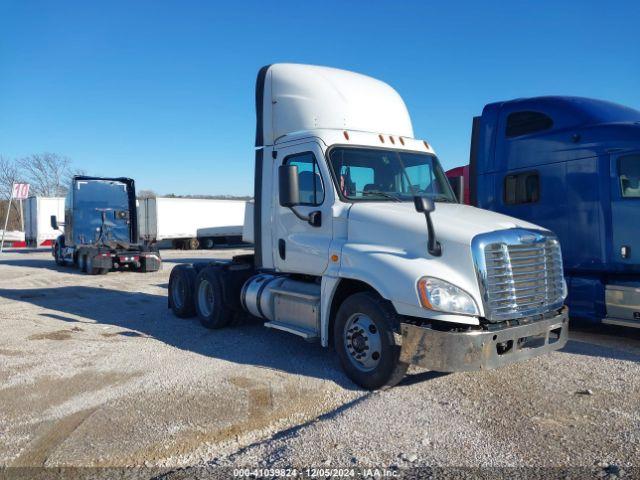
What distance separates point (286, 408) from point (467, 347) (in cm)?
171

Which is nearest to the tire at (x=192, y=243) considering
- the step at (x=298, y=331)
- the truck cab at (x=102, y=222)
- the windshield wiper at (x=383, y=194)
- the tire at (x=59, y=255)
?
the tire at (x=59, y=255)

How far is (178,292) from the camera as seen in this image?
9.13 meters

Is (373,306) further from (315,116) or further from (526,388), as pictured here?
(315,116)

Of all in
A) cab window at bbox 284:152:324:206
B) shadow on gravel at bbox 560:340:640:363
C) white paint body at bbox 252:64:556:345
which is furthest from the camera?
shadow on gravel at bbox 560:340:640:363

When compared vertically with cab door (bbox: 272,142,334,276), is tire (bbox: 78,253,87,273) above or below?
below

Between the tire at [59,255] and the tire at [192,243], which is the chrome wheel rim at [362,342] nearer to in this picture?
the tire at [59,255]

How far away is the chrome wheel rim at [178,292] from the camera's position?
8938 mm

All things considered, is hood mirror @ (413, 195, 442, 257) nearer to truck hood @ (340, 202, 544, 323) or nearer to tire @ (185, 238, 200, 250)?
truck hood @ (340, 202, 544, 323)

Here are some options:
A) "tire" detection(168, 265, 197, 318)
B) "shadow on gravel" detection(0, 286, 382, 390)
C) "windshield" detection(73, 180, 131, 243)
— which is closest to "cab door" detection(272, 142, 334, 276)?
"shadow on gravel" detection(0, 286, 382, 390)

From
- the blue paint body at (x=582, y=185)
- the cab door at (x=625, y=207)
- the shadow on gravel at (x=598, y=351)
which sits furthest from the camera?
the blue paint body at (x=582, y=185)

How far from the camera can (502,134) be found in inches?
322

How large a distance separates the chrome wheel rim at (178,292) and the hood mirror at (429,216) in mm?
5355

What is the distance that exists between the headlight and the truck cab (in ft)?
47.6

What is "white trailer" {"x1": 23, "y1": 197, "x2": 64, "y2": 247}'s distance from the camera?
28.6 meters
